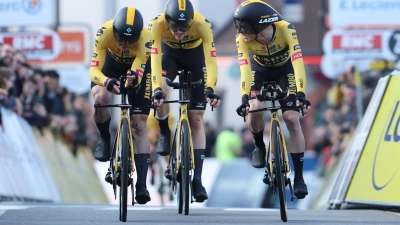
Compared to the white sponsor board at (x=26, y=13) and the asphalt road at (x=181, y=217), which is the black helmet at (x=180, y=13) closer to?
the asphalt road at (x=181, y=217)

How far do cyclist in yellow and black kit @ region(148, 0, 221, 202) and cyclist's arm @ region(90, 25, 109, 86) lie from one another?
1.74 ft

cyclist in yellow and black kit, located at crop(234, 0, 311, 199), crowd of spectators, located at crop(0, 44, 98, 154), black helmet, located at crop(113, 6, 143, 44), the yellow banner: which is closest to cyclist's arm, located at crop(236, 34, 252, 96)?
cyclist in yellow and black kit, located at crop(234, 0, 311, 199)

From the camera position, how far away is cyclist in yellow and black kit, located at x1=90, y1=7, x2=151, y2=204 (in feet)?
38.4

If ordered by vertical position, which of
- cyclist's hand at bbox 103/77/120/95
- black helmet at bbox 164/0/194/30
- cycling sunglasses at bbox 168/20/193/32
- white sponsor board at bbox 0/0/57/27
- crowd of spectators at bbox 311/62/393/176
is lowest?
crowd of spectators at bbox 311/62/393/176

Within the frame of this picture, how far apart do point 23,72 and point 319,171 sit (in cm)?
564

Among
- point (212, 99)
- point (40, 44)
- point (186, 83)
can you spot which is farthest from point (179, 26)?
point (40, 44)

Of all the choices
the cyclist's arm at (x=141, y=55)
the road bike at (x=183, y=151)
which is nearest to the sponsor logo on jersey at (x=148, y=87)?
the road bike at (x=183, y=151)

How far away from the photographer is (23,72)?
17.8 m

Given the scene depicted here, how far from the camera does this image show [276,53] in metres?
12.1

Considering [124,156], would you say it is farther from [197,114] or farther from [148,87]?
[197,114]

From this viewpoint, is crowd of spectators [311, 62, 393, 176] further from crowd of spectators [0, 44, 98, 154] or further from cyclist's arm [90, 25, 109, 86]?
cyclist's arm [90, 25, 109, 86]

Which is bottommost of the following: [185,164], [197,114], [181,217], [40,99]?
[40,99]

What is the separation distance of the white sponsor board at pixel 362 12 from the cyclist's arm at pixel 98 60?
8.04m

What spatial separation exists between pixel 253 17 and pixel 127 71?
1369 mm
